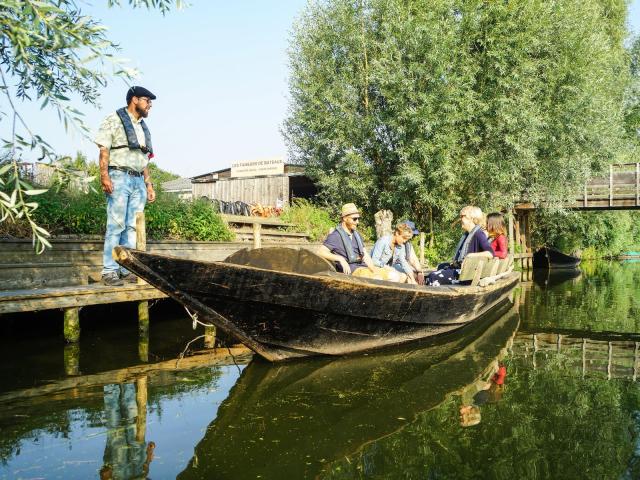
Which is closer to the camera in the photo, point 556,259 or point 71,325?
point 71,325

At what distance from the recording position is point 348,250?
249 inches

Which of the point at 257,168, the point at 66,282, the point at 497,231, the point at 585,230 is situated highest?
the point at 257,168

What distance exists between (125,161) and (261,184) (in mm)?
15563

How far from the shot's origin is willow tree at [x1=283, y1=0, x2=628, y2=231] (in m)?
15.6

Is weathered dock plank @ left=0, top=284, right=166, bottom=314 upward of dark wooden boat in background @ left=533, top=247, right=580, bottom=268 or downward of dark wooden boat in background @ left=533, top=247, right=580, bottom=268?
upward

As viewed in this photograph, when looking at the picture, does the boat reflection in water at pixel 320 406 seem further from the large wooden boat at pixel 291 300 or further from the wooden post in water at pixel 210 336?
the wooden post in water at pixel 210 336

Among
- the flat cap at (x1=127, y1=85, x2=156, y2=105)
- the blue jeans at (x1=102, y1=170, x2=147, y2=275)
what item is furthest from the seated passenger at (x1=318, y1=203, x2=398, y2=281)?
the flat cap at (x1=127, y1=85, x2=156, y2=105)

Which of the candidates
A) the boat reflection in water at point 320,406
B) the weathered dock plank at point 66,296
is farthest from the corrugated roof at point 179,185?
the boat reflection in water at point 320,406

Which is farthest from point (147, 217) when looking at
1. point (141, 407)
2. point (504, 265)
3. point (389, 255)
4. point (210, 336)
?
point (141, 407)

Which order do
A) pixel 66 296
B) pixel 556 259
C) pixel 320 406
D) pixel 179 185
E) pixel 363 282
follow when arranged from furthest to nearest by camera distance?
pixel 179 185 < pixel 556 259 < pixel 66 296 < pixel 363 282 < pixel 320 406

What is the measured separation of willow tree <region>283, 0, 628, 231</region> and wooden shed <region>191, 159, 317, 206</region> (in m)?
1.19

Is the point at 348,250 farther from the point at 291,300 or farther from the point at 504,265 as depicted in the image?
the point at 504,265

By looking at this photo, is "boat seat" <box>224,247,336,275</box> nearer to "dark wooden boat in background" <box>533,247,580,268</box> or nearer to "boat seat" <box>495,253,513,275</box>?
"boat seat" <box>495,253,513,275</box>

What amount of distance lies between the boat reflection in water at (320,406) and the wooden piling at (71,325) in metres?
2.44
